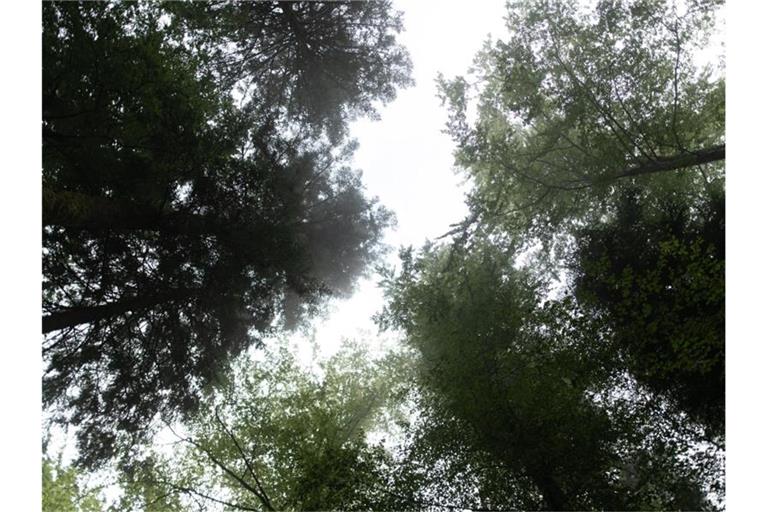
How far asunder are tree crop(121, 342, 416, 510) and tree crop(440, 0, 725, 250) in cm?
221

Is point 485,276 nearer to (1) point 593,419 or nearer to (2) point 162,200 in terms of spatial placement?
(1) point 593,419

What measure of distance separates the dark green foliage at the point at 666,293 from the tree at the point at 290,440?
7.99ft

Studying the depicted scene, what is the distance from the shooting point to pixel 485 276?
5.40m

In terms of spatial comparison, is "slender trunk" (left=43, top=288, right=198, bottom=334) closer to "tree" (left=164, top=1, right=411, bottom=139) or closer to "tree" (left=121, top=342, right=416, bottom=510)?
"tree" (left=121, top=342, right=416, bottom=510)

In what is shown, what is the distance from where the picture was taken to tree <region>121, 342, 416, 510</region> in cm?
468

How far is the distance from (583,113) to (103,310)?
577 centimetres

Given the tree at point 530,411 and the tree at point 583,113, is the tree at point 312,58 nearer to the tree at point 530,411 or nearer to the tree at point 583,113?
the tree at point 583,113

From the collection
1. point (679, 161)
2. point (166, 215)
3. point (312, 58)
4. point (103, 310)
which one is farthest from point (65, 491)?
point (679, 161)

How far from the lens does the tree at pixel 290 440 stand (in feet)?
15.4

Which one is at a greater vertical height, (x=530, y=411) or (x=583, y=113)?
(x=583, y=113)

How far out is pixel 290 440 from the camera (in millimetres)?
4961

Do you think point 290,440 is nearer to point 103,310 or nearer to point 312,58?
point 103,310
